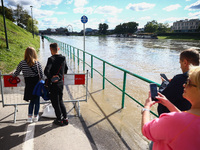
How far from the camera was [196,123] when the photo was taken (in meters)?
0.99

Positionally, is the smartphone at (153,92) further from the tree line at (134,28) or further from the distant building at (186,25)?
the tree line at (134,28)

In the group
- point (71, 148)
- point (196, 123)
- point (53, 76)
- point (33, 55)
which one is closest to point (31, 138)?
point (71, 148)

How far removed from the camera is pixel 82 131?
3.20 meters

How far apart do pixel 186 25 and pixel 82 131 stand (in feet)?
480

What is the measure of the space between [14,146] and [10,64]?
7036 millimetres

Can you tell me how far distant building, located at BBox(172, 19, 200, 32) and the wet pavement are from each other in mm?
129787

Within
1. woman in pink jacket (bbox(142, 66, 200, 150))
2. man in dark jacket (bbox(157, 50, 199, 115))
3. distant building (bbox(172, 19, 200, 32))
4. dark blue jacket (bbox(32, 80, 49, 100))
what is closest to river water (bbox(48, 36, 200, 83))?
dark blue jacket (bbox(32, 80, 49, 100))

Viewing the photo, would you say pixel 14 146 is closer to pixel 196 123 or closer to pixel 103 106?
pixel 103 106

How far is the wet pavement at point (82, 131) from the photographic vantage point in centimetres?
278

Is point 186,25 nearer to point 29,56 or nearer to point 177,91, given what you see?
point 29,56

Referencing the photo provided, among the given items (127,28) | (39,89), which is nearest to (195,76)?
(39,89)

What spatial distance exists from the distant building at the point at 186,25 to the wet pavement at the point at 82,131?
130 meters

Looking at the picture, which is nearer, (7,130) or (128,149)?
(128,149)

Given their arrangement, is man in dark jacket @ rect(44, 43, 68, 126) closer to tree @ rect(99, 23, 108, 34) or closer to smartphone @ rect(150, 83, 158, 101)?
smartphone @ rect(150, 83, 158, 101)
